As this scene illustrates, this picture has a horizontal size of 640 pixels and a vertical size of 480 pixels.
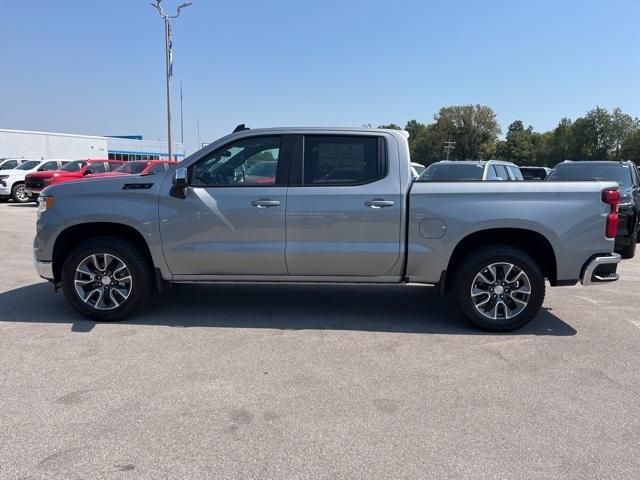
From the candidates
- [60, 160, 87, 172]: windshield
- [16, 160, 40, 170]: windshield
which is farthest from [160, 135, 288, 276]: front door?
[16, 160, 40, 170]: windshield

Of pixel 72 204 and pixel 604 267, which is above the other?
pixel 72 204

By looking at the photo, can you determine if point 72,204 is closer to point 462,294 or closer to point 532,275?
point 462,294

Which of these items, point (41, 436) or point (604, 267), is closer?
point (41, 436)

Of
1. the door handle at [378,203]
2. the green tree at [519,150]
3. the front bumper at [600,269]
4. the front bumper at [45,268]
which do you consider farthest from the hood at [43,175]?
the green tree at [519,150]

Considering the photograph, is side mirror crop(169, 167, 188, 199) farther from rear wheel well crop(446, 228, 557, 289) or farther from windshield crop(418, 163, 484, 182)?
windshield crop(418, 163, 484, 182)

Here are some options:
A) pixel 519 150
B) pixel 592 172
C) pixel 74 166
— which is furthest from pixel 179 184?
pixel 519 150

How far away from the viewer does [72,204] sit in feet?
17.1

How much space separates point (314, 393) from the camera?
12.2ft

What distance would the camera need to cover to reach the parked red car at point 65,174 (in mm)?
19141

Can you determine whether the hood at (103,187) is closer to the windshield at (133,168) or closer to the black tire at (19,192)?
the windshield at (133,168)

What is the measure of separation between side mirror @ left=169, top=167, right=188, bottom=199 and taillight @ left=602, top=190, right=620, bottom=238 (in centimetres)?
403

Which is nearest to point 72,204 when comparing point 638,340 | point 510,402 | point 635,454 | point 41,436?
point 41,436

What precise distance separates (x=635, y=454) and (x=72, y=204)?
16.8 ft

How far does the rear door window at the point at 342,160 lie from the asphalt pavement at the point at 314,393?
1495mm
